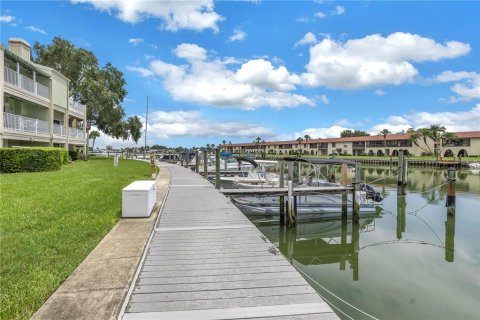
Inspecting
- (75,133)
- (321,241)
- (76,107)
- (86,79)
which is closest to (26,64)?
(75,133)

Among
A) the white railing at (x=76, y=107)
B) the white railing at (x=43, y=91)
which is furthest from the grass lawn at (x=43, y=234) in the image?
the white railing at (x=76, y=107)

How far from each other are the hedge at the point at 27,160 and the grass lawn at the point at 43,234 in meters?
5.48

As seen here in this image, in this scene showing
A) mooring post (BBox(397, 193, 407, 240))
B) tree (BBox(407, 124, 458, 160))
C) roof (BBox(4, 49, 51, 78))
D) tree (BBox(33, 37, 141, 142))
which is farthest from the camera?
tree (BBox(407, 124, 458, 160))

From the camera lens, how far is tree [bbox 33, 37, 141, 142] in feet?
134

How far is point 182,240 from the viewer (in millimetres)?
6633

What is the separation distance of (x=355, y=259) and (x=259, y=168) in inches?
481

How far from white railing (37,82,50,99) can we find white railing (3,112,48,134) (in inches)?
99.7

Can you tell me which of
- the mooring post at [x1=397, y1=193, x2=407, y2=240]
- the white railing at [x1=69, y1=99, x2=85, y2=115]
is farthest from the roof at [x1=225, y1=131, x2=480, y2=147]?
the white railing at [x1=69, y1=99, x2=85, y2=115]

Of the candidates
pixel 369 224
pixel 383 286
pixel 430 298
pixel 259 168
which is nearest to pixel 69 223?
pixel 383 286

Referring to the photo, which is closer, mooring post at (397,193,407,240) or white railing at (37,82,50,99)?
mooring post at (397,193,407,240)

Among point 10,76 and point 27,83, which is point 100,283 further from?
point 27,83

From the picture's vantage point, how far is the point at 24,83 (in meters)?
23.7

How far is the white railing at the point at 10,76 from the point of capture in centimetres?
2111

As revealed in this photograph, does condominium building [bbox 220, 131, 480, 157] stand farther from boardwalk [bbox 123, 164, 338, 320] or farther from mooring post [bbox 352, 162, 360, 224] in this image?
boardwalk [bbox 123, 164, 338, 320]
